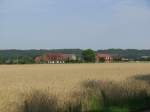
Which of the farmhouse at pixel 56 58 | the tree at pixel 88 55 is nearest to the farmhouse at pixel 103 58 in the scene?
the tree at pixel 88 55

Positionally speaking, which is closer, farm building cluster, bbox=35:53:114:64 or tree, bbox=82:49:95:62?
farm building cluster, bbox=35:53:114:64

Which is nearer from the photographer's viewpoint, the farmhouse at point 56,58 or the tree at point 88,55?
the farmhouse at point 56,58

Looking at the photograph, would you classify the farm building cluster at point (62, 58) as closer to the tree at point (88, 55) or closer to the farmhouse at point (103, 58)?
the farmhouse at point (103, 58)

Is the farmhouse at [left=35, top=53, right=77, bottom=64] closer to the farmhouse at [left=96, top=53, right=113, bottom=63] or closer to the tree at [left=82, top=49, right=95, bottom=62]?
the tree at [left=82, top=49, right=95, bottom=62]

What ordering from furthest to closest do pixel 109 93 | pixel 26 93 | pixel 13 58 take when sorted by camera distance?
pixel 13 58 → pixel 109 93 → pixel 26 93

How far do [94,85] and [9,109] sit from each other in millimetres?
6784

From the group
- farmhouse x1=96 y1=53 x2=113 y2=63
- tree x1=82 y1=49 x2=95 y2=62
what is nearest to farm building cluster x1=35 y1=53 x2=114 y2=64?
farmhouse x1=96 y1=53 x2=113 y2=63

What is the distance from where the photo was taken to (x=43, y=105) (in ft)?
45.4

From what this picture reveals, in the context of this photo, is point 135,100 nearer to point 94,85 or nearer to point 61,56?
point 94,85

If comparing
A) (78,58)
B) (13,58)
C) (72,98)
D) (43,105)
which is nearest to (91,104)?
(72,98)

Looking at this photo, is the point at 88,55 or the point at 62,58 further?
the point at 88,55

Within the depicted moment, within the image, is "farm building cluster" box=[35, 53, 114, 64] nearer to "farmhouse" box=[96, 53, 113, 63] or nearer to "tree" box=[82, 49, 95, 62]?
"farmhouse" box=[96, 53, 113, 63]

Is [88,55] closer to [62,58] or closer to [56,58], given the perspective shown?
[62,58]

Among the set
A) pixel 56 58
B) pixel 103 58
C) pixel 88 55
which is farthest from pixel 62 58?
pixel 103 58
